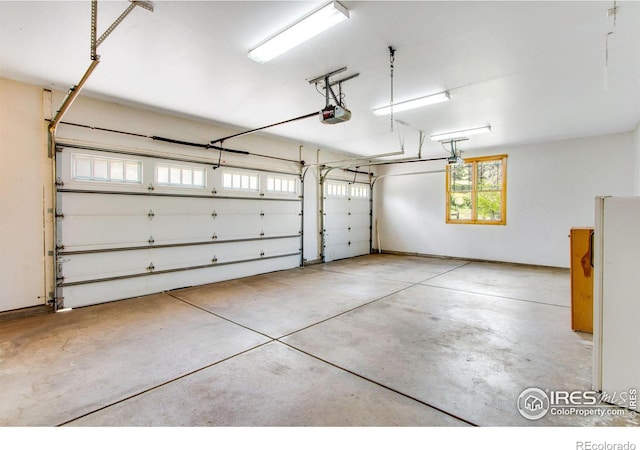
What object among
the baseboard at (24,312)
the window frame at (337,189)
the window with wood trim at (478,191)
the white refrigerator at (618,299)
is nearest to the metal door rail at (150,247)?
the baseboard at (24,312)

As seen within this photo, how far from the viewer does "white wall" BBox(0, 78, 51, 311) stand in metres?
3.64

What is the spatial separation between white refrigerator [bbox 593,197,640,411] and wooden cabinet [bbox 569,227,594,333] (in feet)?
4.81

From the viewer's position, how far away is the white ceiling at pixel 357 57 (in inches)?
95.3

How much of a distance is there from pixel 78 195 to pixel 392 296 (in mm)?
4792

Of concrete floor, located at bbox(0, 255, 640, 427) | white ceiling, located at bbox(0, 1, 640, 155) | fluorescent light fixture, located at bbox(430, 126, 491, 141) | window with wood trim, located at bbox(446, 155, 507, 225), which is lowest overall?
concrete floor, located at bbox(0, 255, 640, 427)

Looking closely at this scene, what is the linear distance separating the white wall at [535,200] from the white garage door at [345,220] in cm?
127

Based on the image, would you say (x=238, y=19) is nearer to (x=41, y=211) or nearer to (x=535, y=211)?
(x=41, y=211)

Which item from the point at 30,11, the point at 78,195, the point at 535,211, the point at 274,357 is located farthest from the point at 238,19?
the point at 535,211

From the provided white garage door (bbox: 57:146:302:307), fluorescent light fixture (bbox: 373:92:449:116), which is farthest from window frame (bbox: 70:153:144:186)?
fluorescent light fixture (bbox: 373:92:449:116)

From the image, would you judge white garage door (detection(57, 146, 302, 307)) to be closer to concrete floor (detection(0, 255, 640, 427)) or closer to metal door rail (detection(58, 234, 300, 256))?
metal door rail (detection(58, 234, 300, 256))

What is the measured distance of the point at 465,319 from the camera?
3.69m

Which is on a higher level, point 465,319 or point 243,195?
point 243,195

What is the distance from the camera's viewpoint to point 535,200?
23.1 ft

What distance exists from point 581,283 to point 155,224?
583 cm
